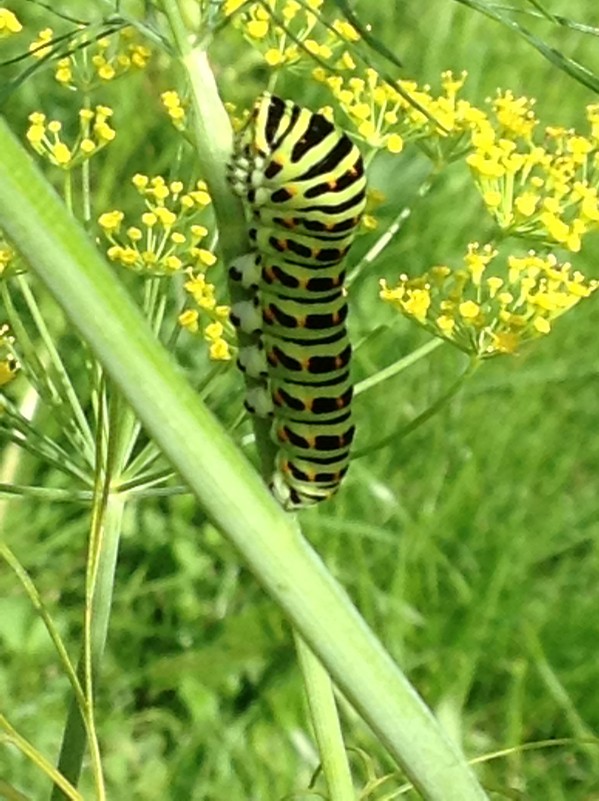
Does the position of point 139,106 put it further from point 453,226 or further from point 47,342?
point 47,342

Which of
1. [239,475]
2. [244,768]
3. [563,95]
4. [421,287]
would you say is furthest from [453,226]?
[239,475]

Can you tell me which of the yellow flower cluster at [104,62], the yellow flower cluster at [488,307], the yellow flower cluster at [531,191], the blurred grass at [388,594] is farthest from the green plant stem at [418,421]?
the blurred grass at [388,594]

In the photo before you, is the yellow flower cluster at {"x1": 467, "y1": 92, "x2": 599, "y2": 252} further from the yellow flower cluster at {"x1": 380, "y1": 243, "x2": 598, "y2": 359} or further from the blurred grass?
the blurred grass

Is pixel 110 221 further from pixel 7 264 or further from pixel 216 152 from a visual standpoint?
pixel 216 152

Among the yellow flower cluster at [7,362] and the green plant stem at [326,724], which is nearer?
the green plant stem at [326,724]

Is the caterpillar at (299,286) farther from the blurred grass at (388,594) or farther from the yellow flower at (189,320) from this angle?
the blurred grass at (388,594)

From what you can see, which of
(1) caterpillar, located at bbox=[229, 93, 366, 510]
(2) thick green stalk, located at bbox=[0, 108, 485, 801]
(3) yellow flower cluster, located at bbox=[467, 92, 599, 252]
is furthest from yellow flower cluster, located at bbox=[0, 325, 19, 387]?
(2) thick green stalk, located at bbox=[0, 108, 485, 801]

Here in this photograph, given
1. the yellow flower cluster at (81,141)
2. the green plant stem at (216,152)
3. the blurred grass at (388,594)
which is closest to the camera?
the green plant stem at (216,152)
